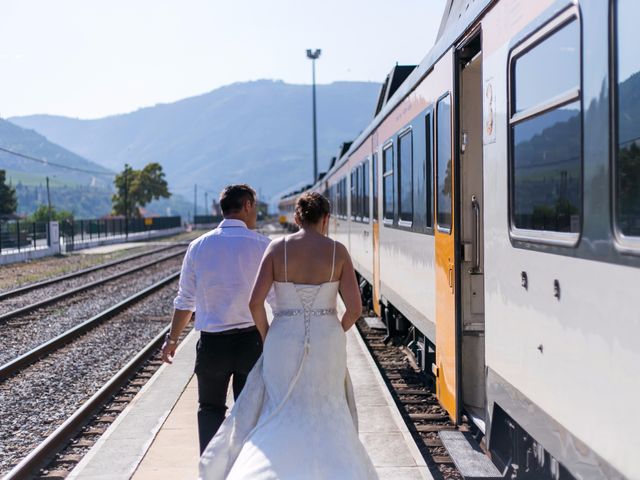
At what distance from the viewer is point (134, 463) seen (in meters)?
6.78

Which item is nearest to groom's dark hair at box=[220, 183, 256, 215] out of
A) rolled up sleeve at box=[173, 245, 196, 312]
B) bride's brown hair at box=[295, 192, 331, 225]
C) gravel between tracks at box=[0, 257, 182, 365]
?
rolled up sleeve at box=[173, 245, 196, 312]

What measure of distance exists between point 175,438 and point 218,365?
7.49 feet

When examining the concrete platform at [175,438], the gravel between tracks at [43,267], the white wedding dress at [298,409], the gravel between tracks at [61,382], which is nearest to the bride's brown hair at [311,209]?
the white wedding dress at [298,409]

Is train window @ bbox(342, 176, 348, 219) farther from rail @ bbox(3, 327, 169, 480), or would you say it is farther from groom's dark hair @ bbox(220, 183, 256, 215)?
groom's dark hair @ bbox(220, 183, 256, 215)

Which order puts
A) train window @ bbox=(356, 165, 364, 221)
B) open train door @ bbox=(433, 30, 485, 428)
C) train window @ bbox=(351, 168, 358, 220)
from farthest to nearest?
→ train window @ bbox=(351, 168, 358, 220)
train window @ bbox=(356, 165, 364, 221)
open train door @ bbox=(433, 30, 485, 428)

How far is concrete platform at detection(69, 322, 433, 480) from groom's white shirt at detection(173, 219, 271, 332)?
1539 mm

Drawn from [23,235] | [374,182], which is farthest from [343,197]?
[23,235]

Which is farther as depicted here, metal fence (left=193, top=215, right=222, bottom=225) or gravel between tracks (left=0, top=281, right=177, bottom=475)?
metal fence (left=193, top=215, right=222, bottom=225)

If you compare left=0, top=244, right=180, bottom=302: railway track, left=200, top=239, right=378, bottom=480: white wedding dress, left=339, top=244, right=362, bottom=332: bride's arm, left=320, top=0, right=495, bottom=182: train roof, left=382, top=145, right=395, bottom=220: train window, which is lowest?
left=0, top=244, right=180, bottom=302: railway track

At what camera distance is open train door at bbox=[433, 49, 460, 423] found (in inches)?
252

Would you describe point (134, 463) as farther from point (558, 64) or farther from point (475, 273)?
point (558, 64)

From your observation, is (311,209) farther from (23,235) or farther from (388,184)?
(23,235)

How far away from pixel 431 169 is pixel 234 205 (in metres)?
2.58

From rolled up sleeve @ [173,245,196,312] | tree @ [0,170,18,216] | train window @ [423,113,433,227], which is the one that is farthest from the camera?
tree @ [0,170,18,216]
